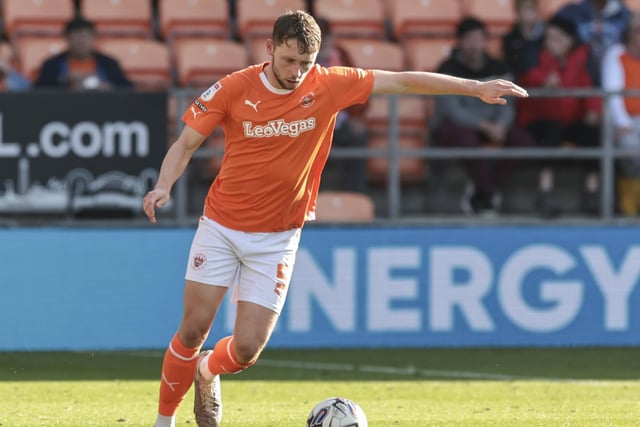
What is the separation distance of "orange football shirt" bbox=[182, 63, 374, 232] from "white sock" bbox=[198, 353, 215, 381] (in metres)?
0.77

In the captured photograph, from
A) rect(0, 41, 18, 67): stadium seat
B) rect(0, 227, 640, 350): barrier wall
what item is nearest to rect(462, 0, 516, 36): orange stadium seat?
rect(0, 227, 640, 350): barrier wall

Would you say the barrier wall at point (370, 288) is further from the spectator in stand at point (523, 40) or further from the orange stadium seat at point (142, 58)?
the orange stadium seat at point (142, 58)

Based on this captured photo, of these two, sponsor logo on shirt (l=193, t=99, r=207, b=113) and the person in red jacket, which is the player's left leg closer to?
sponsor logo on shirt (l=193, t=99, r=207, b=113)

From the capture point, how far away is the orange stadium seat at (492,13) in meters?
14.4

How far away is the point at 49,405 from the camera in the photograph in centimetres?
841

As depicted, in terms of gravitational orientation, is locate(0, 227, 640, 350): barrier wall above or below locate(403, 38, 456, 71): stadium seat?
Answer: below

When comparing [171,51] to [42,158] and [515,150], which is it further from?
[515,150]

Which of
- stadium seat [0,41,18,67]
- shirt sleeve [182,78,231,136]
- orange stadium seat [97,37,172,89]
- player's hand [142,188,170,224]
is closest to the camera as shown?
player's hand [142,188,170,224]

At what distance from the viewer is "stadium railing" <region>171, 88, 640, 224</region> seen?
11.4 metres

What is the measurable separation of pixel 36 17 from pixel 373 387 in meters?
6.37

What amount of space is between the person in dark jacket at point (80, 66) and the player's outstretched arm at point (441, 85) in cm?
563

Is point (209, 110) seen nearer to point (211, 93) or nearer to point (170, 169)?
point (211, 93)

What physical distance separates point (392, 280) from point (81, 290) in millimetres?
2674

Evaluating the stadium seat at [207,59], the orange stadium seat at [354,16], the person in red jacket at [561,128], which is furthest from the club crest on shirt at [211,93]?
the orange stadium seat at [354,16]
